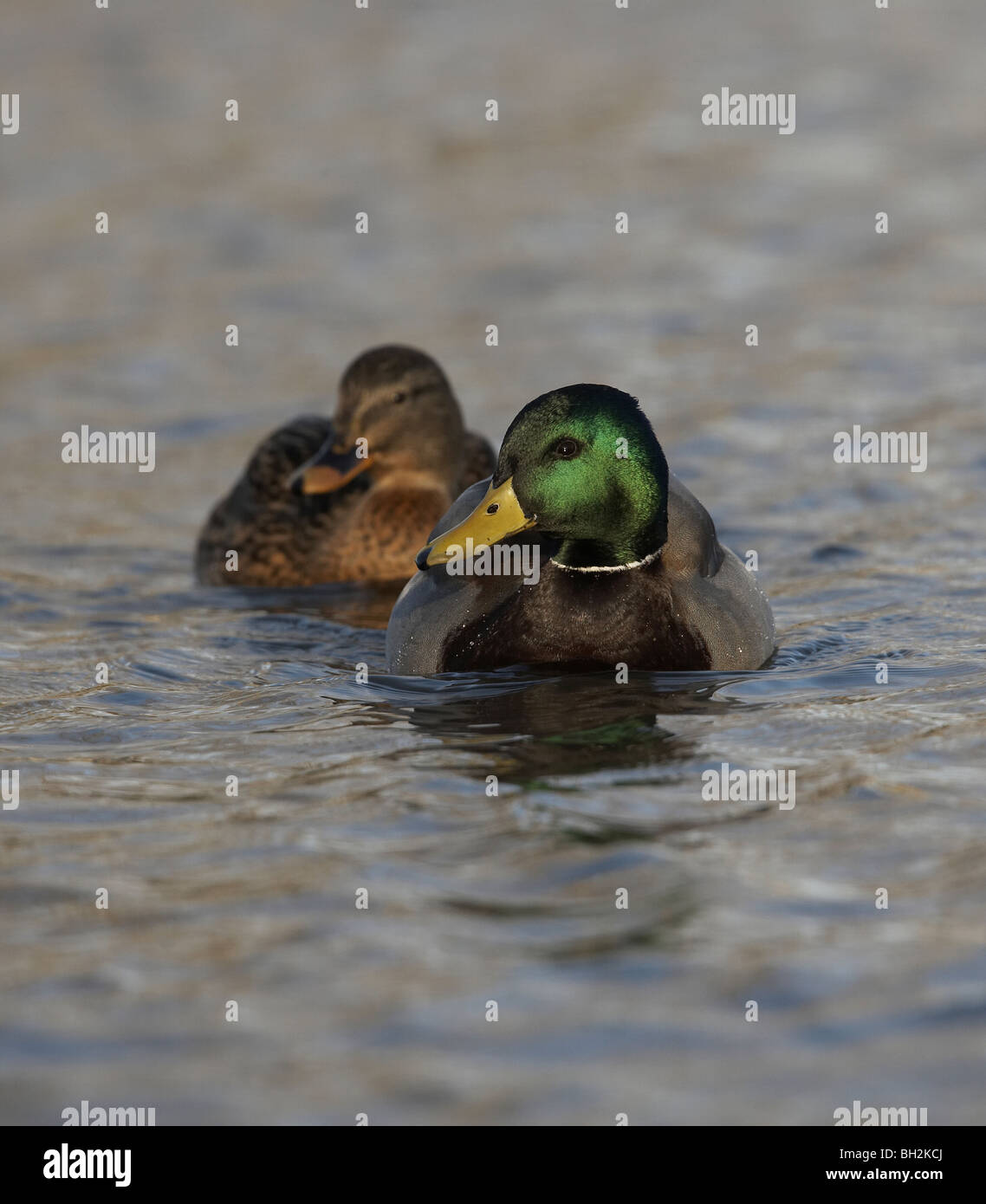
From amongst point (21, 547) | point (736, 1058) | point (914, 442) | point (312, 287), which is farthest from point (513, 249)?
point (736, 1058)

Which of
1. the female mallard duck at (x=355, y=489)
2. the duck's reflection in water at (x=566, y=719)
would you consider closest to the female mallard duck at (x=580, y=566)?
the duck's reflection in water at (x=566, y=719)

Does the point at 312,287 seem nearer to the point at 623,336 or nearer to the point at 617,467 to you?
the point at 623,336

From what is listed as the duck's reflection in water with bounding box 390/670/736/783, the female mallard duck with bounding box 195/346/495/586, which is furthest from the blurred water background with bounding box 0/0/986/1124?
the female mallard duck with bounding box 195/346/495/586

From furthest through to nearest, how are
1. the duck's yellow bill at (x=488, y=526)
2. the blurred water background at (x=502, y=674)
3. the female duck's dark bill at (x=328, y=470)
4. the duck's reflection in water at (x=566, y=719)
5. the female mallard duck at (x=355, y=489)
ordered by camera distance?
the female mallard duck at (x=355, y=489), the female duck's dark bill at (x=328, y=470), the duck's yellow bill at (x=488, y=526), the duck's reflection in water at (x=566, y=719), the blurred water background at (x=502, y=674)

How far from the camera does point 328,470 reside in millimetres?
10156

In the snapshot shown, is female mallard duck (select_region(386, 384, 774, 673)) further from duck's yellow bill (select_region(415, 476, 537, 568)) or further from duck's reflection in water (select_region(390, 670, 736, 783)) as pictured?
duck's reflection in water (select_region(390, 670, 736, 783))

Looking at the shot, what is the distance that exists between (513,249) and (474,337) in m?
1.84

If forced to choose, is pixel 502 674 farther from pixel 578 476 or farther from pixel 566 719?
pixel 578 476

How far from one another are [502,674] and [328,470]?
9.00 feet

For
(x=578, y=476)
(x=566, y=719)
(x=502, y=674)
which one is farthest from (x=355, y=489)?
(x=566, y=719)

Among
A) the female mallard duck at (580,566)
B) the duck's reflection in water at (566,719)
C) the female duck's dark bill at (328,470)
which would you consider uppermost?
the female duck's dark bill at (328,470)

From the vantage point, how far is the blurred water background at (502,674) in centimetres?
494

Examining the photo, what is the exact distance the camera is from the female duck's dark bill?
10.1m

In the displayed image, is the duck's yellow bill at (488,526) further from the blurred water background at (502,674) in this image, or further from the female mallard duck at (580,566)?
the blurred water background at (502,674)
